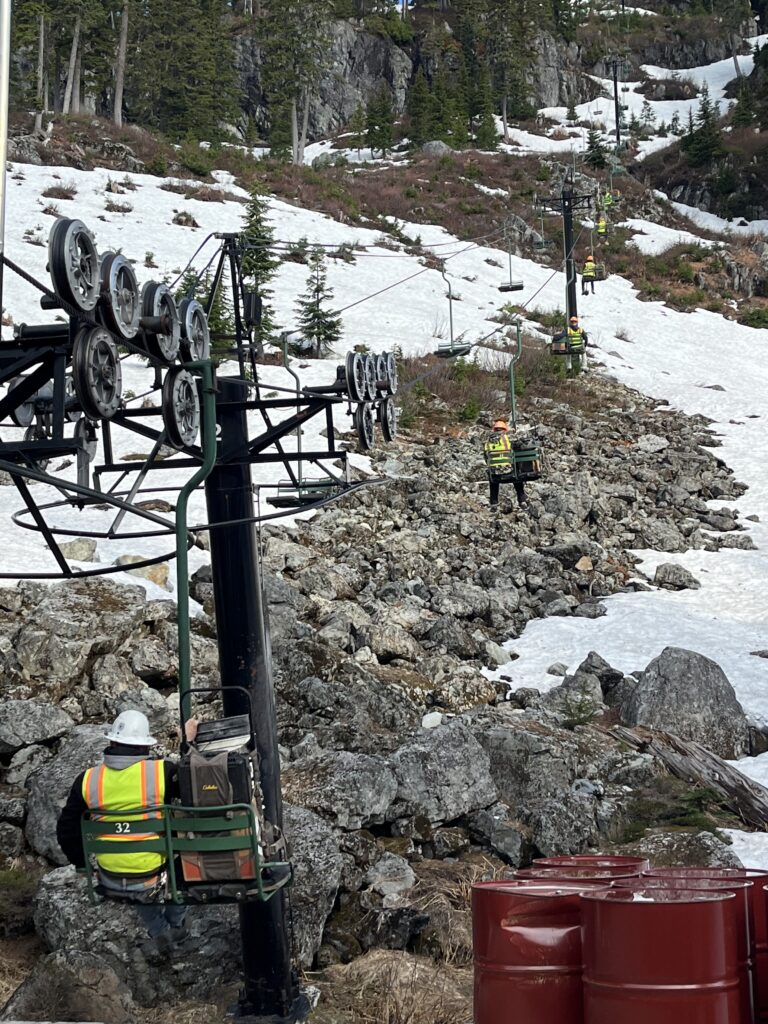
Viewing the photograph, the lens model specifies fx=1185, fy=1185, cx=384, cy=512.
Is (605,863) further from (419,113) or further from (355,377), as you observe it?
(419,113)

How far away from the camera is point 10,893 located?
32.6 feet

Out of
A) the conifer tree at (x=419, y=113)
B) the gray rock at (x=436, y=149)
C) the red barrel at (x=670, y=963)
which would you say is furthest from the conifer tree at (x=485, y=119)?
the red barrel at (x=670, y=963)

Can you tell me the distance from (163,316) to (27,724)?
19.9 ft

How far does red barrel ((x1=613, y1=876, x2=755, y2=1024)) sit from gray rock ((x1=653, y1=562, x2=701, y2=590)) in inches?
802

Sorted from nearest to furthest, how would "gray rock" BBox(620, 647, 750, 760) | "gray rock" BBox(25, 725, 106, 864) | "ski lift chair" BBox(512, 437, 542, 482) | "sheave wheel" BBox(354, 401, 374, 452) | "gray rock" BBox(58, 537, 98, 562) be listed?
"gray rock" BBox(25, 725, 106, 864)
"sheave wheel" BBox(354, 401, 374, 452)
"gray rock" BBox(620, 647, 750, 760)
"gray rock" BBox(58, 537, 98, 562)
"ski lift chair" BBox(512, 437, 542, 482)

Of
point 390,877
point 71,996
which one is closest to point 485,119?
point 390,877

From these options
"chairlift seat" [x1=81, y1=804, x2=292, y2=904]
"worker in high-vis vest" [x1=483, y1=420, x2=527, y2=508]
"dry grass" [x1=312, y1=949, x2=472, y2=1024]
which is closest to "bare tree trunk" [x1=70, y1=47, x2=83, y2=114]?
"worker in high-vis vest" [x1=483, y1=420, x2=527, y2=508]

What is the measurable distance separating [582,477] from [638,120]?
66.1 meters

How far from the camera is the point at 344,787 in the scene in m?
10.9

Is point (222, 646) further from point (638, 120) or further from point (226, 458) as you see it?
point (638, 120)

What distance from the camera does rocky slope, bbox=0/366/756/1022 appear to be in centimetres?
928

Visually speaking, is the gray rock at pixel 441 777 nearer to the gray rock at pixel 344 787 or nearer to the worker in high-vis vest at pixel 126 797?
the gray rock at pixel 344 787

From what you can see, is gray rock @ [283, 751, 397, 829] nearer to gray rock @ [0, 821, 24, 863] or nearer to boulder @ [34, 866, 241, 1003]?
boulder @ [34, 866, 241, 1003]

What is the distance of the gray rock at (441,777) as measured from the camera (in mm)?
11305
